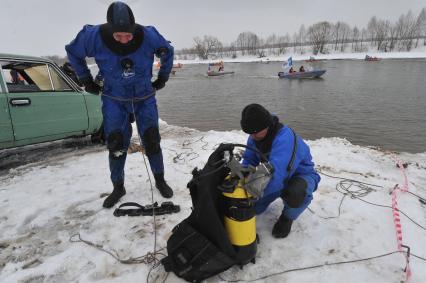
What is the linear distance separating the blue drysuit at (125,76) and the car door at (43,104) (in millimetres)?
1679

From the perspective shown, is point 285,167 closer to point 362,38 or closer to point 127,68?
point 127,68

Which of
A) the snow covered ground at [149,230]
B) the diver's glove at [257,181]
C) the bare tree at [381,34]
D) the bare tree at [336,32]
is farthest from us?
the bare tree at [336,32]

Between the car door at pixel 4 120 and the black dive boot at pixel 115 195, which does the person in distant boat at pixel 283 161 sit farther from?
the car door at pixel 4 120

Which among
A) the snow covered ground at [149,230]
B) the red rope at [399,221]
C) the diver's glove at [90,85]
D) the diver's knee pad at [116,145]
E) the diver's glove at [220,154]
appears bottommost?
the snow covered ground at [149,230]

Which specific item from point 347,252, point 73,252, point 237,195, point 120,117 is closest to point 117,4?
point 120,117

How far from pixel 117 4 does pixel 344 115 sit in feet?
34.0

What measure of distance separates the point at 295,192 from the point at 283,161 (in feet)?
1.06

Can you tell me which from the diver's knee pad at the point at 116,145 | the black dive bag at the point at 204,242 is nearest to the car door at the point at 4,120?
the diver's knee pad at the point at 116,145

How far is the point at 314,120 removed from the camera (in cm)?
1066

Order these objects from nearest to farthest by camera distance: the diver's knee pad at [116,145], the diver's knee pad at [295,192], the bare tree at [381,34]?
the diver's knee pad at [295,192], the diver's knee pad at [116,145], the bare tree at [381,34]

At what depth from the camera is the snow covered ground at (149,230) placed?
226 centimetres

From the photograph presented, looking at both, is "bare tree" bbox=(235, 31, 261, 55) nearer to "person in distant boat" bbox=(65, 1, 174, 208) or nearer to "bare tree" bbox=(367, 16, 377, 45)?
"bare tree" bbox=(367, 16, 377, 45)

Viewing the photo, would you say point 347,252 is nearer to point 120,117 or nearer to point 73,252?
point 73,252

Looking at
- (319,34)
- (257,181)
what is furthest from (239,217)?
(319,34)
